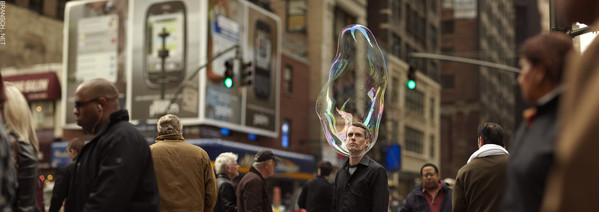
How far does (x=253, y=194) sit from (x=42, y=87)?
31.8 meters

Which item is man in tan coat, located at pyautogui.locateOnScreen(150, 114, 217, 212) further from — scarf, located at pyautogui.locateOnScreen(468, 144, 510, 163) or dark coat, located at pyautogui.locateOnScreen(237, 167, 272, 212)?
scarf, located at pyautogui.locateOnScreen(468, 144, 510, 163)

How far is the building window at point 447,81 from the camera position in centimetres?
8338

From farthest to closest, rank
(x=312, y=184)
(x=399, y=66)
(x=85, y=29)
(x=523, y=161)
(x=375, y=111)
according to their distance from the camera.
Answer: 1. (x=399, y=66)
2. (x=85, y=29)
3. (x=312, y=184)
4. (x=375, y=111)
5. (x=523, y=161)

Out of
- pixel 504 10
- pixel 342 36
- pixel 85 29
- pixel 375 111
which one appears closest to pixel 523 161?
pixel 375 111

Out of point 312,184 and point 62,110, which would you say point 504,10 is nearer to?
point 62,110

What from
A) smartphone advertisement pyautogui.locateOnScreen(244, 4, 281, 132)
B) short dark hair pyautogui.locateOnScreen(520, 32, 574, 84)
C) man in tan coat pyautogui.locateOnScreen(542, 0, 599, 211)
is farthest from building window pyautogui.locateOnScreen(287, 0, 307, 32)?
man in tan coat pyautogui.locateOnScreen(542, 0, 599, 211)

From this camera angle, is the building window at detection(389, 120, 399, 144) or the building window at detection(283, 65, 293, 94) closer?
the building window at detection(283, 65, 293, 94)

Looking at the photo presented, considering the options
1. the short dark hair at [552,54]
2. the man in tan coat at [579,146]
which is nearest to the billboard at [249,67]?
the short dark hair at [552,54]

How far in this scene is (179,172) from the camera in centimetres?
705

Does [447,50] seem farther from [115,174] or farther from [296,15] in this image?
[115,174]

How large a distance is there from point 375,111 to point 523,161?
756cm

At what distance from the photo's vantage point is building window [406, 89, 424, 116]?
58.5 metres

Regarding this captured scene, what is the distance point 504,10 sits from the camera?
10331cm

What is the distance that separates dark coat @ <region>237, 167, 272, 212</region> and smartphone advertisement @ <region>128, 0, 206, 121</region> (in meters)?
24.9
